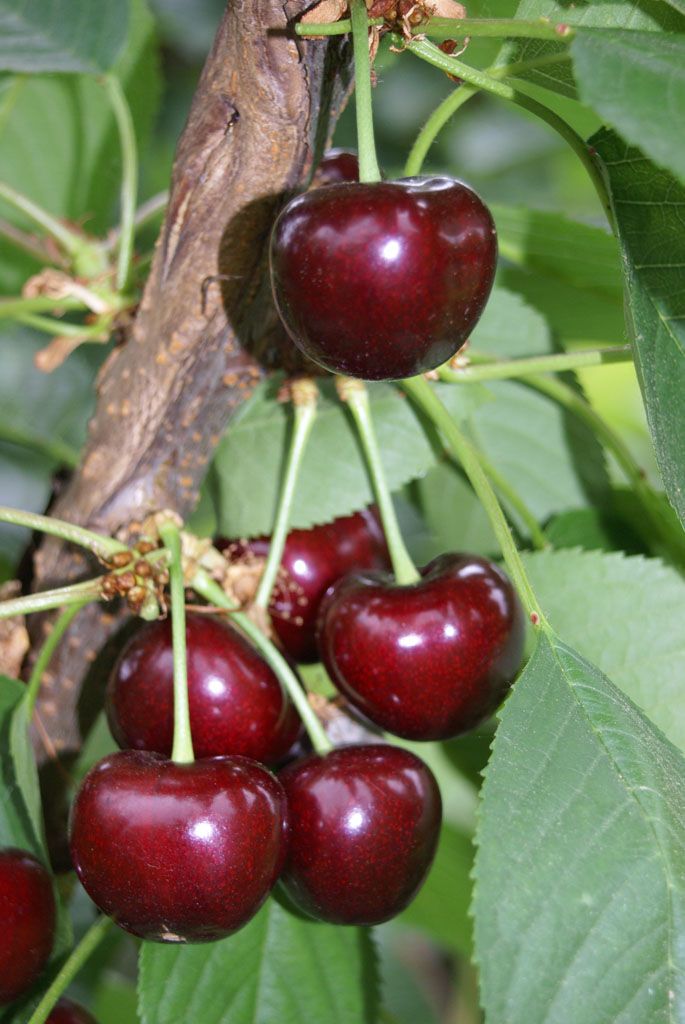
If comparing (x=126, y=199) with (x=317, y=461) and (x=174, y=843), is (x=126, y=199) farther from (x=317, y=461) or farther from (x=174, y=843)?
Answer: (x=174, y=843)

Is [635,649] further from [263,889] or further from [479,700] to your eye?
[263,889]

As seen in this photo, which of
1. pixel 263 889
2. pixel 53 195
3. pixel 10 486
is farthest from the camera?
pixel 10 486

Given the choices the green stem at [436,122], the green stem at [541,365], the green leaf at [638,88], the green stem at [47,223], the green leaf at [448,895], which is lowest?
the green leaf at [448,895]

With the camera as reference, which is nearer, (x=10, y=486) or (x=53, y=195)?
(x=53, y=195)

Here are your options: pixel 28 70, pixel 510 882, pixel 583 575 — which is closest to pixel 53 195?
pixel 28 70

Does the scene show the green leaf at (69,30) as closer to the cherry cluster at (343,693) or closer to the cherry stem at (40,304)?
the cherry stem at (40,304)

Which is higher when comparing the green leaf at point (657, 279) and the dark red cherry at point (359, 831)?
the green leaf at point (657, 279)

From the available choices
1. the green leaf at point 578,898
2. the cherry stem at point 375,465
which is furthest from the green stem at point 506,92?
the green leaf at point 578,898

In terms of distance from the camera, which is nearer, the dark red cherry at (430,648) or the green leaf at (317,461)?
the dark red cherry at (430,648)
